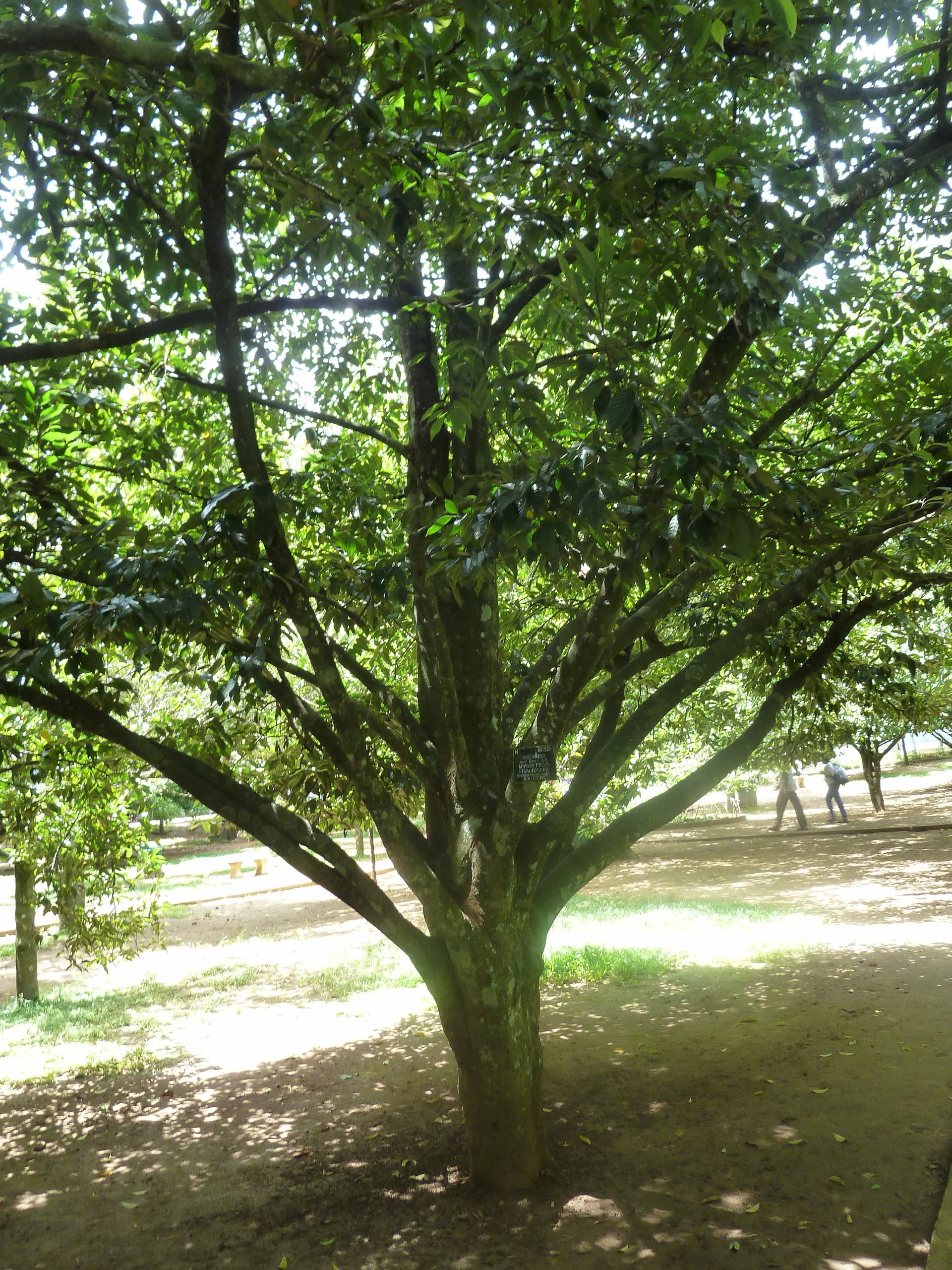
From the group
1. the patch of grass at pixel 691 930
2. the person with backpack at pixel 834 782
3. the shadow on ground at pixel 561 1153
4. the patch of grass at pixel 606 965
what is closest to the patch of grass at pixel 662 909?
the patch of grass at pixel 691 930

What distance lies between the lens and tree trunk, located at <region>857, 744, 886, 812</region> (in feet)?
66.2

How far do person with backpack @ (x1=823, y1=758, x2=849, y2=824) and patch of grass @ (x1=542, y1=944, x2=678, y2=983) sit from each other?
11.7 m

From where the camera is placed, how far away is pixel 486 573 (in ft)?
12.3

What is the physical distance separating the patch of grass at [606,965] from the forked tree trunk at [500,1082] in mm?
4571

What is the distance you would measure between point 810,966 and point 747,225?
7353 mm

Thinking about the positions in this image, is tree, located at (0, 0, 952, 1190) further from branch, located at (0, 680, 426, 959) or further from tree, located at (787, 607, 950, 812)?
tree, located at (787, 607, 950, 812)

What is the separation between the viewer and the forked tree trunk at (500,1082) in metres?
4.47

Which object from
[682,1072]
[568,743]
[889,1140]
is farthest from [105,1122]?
[568,743]

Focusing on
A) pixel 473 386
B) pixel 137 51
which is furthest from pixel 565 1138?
pixel 137 51

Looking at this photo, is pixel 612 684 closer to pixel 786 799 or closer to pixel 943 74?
pixel 943 74

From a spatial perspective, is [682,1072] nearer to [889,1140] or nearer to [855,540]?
[889,1140]

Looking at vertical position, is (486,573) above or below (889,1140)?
above

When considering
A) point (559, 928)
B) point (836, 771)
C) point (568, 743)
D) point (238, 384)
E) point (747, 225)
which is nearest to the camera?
point (747, 225)

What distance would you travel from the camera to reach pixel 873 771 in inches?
838
